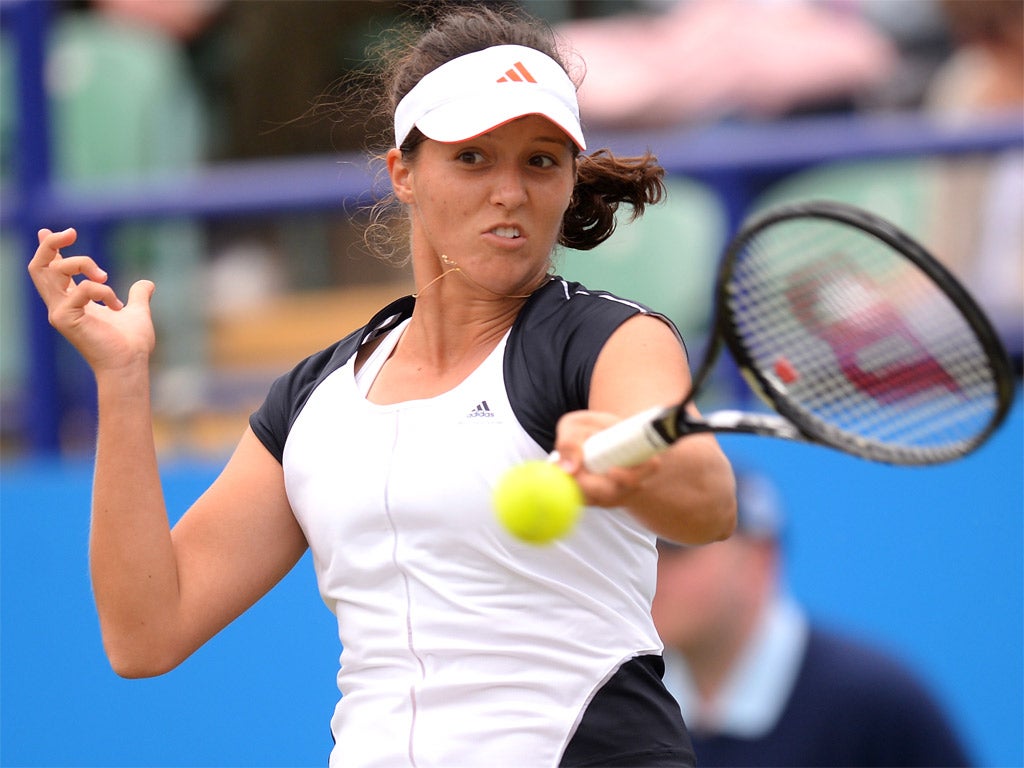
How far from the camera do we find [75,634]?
12.6ft

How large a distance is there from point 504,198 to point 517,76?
17cm

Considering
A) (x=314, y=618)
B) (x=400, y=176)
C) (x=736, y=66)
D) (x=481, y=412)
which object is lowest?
(x=314, y=618)

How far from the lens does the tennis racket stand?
1.75 m

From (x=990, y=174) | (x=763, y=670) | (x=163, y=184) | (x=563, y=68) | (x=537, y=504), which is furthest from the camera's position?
(x=163, y=184)

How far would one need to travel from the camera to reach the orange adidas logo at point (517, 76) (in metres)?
2.04

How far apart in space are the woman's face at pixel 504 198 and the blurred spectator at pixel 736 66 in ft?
9.93

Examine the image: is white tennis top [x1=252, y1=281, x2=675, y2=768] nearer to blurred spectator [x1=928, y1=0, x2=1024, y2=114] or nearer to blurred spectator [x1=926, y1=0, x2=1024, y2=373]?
blurred spectator [x1=926, y1=0, x2=1024, y2=373]

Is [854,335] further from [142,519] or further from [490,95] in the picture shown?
[142,519]

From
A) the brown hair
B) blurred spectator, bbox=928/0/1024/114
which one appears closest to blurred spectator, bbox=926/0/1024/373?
blurred spectator, bbox=928/0/1024/114

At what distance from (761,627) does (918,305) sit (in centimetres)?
155

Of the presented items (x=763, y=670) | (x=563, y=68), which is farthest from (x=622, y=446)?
(x=763, y=670)

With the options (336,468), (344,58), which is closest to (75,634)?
(336,468)

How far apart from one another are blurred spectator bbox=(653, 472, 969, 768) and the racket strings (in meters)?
1.09

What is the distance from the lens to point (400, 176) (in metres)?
2.26
